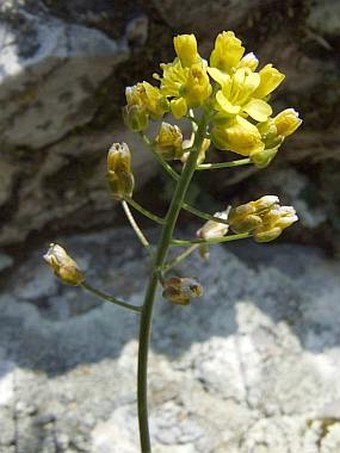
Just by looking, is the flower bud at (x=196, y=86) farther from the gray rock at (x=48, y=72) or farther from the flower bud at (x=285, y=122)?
the gray rock at (x=48, y=72)

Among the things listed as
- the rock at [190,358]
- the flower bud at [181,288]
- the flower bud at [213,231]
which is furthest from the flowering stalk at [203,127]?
the rock at [190,358]

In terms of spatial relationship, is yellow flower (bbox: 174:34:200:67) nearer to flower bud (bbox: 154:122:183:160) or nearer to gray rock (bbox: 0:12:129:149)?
flower bud (bbox: 154:122:183:160)

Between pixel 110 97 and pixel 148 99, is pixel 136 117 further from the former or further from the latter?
pixel 110 97

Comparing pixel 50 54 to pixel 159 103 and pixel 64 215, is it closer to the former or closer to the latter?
pixel 64 215

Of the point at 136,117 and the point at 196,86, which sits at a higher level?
the point at 196,86

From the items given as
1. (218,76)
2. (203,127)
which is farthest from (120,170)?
(218,76)

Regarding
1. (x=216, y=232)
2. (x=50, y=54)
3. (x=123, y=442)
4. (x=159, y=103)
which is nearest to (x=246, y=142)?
(x=159, y=103)
